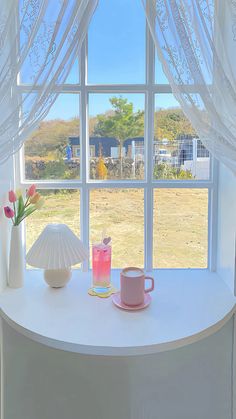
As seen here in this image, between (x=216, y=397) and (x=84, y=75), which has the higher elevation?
(x=84, y=75)

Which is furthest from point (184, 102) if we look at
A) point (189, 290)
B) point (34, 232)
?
point (34, 232)

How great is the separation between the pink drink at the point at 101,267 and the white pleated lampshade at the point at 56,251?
2.4 inches

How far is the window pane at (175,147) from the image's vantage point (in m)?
1.54

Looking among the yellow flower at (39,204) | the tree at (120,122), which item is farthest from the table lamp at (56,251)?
the tree at (120,122)

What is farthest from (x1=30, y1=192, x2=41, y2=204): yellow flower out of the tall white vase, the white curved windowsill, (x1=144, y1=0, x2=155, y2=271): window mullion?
(x1=144, y1=0, x2=155, y2=271): window mullion

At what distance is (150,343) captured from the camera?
1.10 m

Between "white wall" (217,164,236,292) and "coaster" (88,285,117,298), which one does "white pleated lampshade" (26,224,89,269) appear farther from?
"white wall" (217,164,236,292)

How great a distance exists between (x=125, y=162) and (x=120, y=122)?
0.17 meters

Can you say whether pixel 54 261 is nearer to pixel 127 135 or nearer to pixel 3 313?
pixel 3 313

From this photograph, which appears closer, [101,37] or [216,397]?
[216,397]

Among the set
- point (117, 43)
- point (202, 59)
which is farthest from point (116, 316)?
point (117, 43)

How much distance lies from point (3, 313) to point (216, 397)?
32.7 inches

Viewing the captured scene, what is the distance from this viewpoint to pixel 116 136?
5.13ft

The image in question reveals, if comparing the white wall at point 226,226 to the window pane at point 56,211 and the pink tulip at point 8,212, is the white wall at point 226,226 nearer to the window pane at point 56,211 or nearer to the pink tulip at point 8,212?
the window pane at point 56,211
